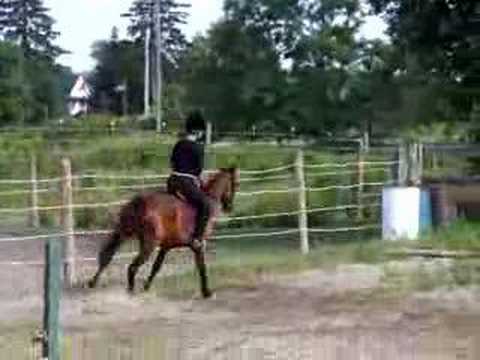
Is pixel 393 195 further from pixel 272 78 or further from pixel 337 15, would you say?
pixel 337 15

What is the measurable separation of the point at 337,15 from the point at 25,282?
147 feet

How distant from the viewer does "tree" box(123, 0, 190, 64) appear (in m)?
94.1

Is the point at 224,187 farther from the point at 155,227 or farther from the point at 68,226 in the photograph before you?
the point at 68,226

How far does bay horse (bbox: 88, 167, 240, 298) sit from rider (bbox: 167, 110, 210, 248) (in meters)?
0.07

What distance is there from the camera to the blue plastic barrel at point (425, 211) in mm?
15844

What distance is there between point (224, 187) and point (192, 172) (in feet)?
2.02

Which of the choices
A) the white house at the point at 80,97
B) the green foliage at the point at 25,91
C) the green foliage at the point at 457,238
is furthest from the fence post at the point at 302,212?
the white house at the point at 80,97

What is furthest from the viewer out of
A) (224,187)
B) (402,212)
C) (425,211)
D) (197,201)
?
(425,211)

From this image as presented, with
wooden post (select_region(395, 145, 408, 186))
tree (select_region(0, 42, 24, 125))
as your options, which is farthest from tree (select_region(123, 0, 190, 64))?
wooden post (select_region(395, 145, 408, 186))

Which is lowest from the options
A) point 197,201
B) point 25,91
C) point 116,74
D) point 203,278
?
point 203,278

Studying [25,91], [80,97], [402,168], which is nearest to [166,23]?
[80,97]

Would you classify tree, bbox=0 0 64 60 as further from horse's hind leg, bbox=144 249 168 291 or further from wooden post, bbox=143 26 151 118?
horse's hind leg, bbox=144 249 168 291

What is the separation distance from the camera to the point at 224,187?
1134 cm

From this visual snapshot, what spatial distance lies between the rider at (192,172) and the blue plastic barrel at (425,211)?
555 cm
